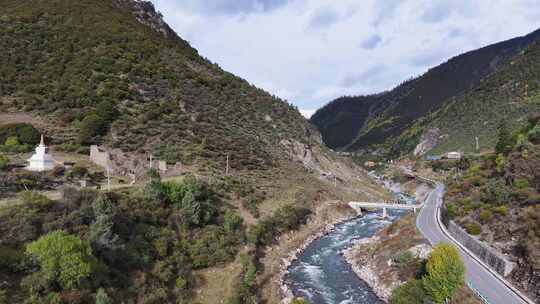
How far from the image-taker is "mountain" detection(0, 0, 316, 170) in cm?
5431

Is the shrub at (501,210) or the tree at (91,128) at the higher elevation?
the tree at (91,128)

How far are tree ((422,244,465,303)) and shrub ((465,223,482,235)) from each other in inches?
485

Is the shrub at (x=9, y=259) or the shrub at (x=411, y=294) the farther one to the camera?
the shrub at (x=411, y=294)

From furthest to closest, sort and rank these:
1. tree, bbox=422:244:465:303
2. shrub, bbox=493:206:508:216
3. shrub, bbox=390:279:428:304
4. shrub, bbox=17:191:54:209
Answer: shrub, bbox=493:206:508:216, shrub, bbox=17:191:54:209, shrub, bbox=390:279:428:304, tree, bbox=422:244:465:303

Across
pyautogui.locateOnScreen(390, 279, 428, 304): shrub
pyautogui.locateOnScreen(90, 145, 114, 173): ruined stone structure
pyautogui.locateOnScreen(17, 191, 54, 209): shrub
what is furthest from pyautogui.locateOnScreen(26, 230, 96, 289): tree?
pyautogui.locateOnScreen(90, 145, 114, 173): ruined stone structure

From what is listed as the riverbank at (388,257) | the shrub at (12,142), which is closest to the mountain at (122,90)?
the shrub at (12,142)

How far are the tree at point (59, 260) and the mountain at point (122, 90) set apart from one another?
98.1ft

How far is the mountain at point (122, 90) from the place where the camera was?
54312 millimetres

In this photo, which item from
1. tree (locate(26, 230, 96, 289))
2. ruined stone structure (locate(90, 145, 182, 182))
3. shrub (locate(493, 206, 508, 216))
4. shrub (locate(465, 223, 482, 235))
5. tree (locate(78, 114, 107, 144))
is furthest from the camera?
tree (locate(78, 114, 107, 144))

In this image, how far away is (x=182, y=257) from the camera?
3073 centimetres

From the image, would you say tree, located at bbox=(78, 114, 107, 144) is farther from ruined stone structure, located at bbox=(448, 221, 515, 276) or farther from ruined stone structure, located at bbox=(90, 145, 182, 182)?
ruined stone structure, located at bbox=(448, 221, 515, 276)

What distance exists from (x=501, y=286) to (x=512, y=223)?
29.2 ft

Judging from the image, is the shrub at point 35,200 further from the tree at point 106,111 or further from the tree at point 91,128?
the tree at point 106,111

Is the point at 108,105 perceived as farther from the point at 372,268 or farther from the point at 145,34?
the point at 372,268
